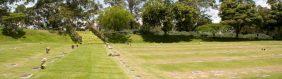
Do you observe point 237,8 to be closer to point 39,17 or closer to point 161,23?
point 161,23

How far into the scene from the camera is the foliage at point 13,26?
84938mm

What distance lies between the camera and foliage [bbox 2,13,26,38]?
8494 centimetres

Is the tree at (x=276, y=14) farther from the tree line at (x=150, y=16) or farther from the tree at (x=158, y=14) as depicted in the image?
the tree at (x=158, y=14)

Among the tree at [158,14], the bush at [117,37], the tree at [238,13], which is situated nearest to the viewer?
the bush at [117,37]

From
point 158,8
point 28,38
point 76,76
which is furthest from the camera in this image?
point 158,8

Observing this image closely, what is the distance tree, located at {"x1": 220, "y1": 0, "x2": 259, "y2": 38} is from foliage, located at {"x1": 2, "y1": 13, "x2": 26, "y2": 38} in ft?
157

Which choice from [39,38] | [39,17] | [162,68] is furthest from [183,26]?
[162,68]

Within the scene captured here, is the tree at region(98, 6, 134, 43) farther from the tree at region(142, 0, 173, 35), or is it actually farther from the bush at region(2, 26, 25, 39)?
the bush at region(2, 26, 25, 39)

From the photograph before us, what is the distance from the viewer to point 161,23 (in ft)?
360

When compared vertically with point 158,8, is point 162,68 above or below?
below

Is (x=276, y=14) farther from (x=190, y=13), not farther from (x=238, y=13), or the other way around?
(x=190, y=13)

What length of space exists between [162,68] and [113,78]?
994cm

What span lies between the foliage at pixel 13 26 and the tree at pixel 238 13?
47.8m

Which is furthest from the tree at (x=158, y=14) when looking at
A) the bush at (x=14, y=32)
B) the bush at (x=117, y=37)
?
the bush at (x=14, y=32)
